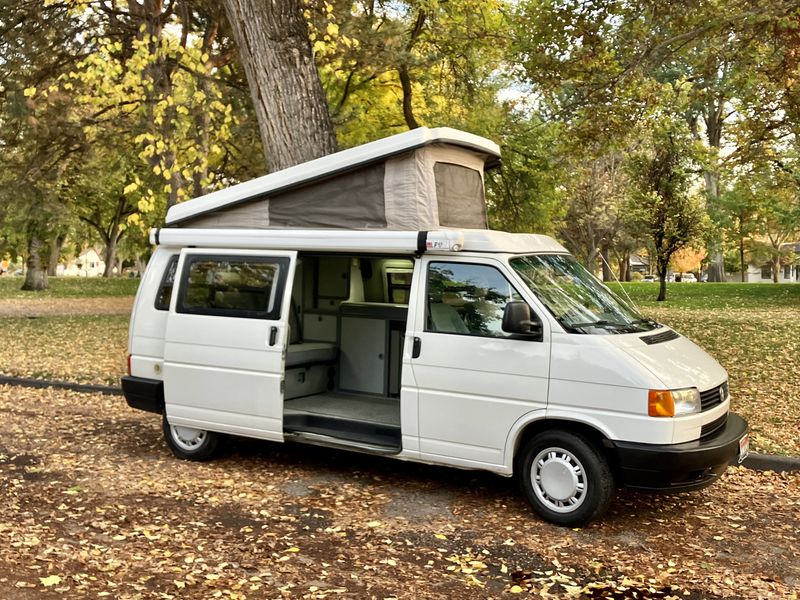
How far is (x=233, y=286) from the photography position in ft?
24.8

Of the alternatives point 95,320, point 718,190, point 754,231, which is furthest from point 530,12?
point 754,231

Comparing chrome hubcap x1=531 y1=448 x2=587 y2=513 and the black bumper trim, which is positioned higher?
the black bumper trim

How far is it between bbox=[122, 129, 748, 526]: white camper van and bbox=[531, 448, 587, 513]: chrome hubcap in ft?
0.04

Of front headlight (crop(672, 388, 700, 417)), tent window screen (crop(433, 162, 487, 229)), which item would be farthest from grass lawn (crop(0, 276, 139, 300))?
front headlight (crop(672, 388, 700, 417))

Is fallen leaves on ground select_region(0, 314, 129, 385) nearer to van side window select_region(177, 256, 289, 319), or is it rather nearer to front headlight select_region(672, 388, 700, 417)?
van side window select_region(177, 256, 289, 319)

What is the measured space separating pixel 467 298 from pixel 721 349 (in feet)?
29.8

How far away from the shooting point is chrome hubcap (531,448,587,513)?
5922mm

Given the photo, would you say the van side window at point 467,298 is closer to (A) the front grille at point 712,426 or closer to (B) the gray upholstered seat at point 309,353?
(A) the front grille at point 712,426

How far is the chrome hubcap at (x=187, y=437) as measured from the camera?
25.8 feet

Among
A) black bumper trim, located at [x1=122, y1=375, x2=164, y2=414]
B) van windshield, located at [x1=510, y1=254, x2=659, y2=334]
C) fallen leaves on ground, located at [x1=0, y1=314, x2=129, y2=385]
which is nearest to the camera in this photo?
van windshield, located at [x1=510, y1=254, x2=659, y2=334]

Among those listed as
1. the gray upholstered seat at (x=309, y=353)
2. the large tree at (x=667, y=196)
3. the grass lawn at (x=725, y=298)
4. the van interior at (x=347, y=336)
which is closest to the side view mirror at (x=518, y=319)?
the van interior at (x=347, y=336)

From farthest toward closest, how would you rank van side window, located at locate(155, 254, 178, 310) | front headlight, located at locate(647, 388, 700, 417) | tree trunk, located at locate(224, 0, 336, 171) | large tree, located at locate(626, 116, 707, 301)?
large tree, located at locate(626, 116, 707, 301)
tree trunk, located at locate(224, 0, 336, 171)
van side window, located at locate(155, 254, 178, 310)
front headlight, located at locate(647, 388, 700, 417)

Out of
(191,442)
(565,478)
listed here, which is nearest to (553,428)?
(565,478)

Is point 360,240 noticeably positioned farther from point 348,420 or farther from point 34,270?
point 34,270
